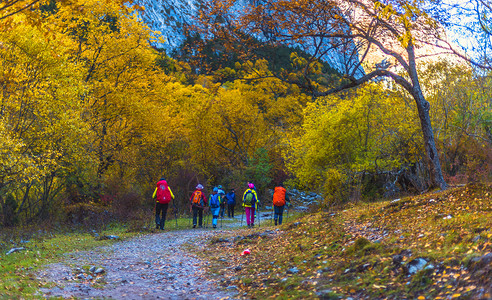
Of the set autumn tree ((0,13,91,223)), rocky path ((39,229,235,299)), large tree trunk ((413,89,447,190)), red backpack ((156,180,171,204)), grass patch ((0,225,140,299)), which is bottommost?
rocky path ((39,229,235,299))

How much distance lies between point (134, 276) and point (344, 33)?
9018 millimetres

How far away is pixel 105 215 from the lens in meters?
22.2

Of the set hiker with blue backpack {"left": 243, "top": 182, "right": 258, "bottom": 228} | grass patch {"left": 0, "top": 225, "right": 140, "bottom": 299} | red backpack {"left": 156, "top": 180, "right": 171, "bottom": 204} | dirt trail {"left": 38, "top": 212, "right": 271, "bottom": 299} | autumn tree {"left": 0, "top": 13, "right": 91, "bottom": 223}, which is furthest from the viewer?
hiker with blue backpack {"left": 243, "top": 182, "right": 258, "bottom": 228}

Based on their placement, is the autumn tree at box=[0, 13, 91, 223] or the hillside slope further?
the autumn tree at box=[0, 13, 91, 223]

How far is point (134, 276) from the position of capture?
8.80m

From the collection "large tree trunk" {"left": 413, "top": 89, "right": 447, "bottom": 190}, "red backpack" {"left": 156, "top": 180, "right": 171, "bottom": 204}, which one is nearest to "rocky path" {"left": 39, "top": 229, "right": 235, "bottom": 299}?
"red backpack" {"left": 156, "top": 180, "right": 171, "bottom": 204}

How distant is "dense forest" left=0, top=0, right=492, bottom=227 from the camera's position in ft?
41.8

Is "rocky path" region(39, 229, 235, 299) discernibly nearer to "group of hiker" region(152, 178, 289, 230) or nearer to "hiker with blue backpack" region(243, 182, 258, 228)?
"group of hiker" region(152, 178, 289, 230)

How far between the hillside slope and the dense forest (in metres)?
3.76

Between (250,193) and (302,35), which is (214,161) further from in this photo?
(302,35)

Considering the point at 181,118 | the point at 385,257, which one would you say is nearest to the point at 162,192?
the point at 385,257

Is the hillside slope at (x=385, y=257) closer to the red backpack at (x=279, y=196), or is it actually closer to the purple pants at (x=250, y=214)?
the red backpack at (x=279, y=196)

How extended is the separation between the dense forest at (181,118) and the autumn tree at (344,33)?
62mm

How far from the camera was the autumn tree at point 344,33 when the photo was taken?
1169cm
